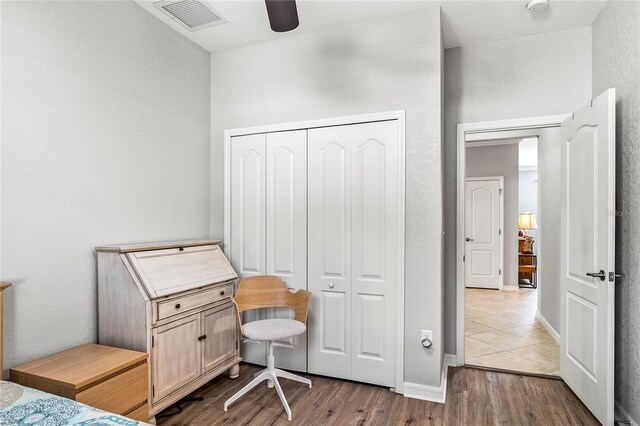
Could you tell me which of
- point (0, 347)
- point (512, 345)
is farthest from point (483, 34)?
point (0, 347)

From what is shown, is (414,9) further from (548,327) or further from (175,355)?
(548,327)

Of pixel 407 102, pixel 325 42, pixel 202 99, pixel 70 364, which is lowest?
pixel 70 364

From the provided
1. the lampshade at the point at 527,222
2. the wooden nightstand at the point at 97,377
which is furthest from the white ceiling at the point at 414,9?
the lampshade at the point at 527,222

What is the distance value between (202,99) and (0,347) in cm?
239

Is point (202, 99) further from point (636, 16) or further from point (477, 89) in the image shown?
point (636, 16)

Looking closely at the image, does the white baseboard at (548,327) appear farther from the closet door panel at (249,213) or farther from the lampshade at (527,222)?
the lampshade at (527,222)

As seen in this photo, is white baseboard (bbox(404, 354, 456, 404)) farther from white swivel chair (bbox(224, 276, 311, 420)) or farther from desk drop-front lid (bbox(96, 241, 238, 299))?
desk drop-front lid (bbox(96, 241, 238, 299))

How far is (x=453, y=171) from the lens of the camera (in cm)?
330

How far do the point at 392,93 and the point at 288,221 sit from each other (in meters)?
1.34

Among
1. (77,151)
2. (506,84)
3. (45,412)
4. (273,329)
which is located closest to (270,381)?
(273,329)

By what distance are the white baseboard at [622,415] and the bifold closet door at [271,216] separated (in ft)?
7.13

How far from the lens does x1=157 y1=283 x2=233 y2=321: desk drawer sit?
2338 mm

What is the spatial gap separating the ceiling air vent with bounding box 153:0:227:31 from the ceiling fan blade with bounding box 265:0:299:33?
4.35ft

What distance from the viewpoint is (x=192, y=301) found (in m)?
2.57
